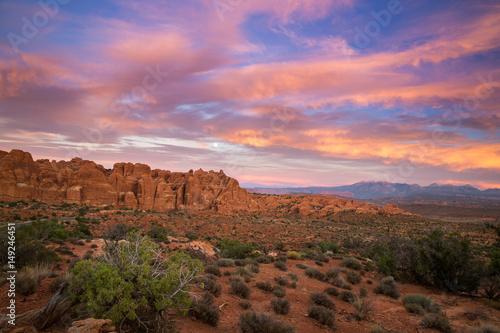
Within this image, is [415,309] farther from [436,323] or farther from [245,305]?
[245,305]

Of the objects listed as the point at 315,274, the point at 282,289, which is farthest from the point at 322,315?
the point at 315,274

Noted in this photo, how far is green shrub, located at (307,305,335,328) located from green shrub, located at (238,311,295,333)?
188 cm

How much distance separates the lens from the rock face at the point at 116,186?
4653cm

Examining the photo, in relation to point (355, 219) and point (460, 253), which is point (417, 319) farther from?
point (355, 219)

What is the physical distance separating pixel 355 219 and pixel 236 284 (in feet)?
192

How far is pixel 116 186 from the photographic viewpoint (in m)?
58.4

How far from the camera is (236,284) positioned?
9320 millimetres

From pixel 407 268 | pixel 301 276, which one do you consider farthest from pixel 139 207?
pixel 407 268

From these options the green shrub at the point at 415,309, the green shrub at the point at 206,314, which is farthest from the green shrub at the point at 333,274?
the green shrub at the point at 206,314

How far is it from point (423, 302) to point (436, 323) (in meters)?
2.18

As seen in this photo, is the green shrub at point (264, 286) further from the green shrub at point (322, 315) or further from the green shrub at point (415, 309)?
the green shrub at point (415, 309)

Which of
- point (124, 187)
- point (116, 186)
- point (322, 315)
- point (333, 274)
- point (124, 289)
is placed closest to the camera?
point (124, 289)

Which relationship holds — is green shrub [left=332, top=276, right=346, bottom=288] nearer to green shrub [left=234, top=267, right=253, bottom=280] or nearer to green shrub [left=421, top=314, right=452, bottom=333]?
green shrub [left=421, top=314, right=452, bottom=333]

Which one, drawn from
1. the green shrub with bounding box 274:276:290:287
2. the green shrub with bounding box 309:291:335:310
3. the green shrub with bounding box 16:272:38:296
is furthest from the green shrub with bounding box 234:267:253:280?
the green shrub with bounding box 16:272:38:296
